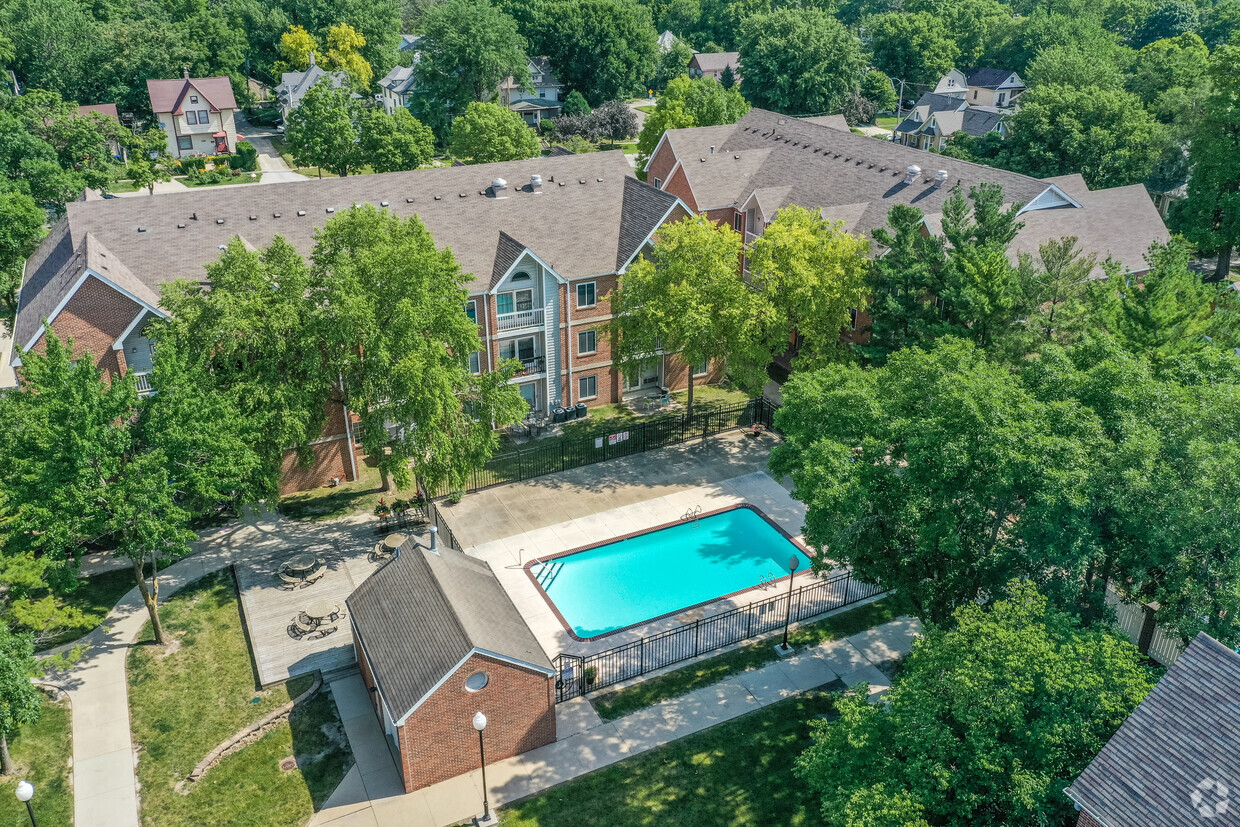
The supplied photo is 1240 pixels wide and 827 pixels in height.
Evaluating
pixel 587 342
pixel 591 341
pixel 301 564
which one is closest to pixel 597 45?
pixel 591 341

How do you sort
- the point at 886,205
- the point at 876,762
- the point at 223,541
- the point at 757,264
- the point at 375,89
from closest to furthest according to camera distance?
the point at 876,762 → the point at 223,541 → the point at 757,264 → the point at 886,205 → the point at 375,89

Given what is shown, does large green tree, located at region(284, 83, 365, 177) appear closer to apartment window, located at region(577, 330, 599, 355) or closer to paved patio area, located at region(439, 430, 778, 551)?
apartment window, located at region(577, 330, 599, 355)

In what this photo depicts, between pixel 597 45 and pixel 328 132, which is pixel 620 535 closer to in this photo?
pixel 328 132

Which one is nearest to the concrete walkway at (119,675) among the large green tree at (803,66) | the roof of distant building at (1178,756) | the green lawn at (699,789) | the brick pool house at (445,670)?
the brick pool house at (445,670)

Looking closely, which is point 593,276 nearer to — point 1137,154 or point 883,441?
point 883,441

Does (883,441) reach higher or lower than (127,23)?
lower

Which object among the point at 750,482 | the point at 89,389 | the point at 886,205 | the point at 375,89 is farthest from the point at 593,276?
the point at 375,89
